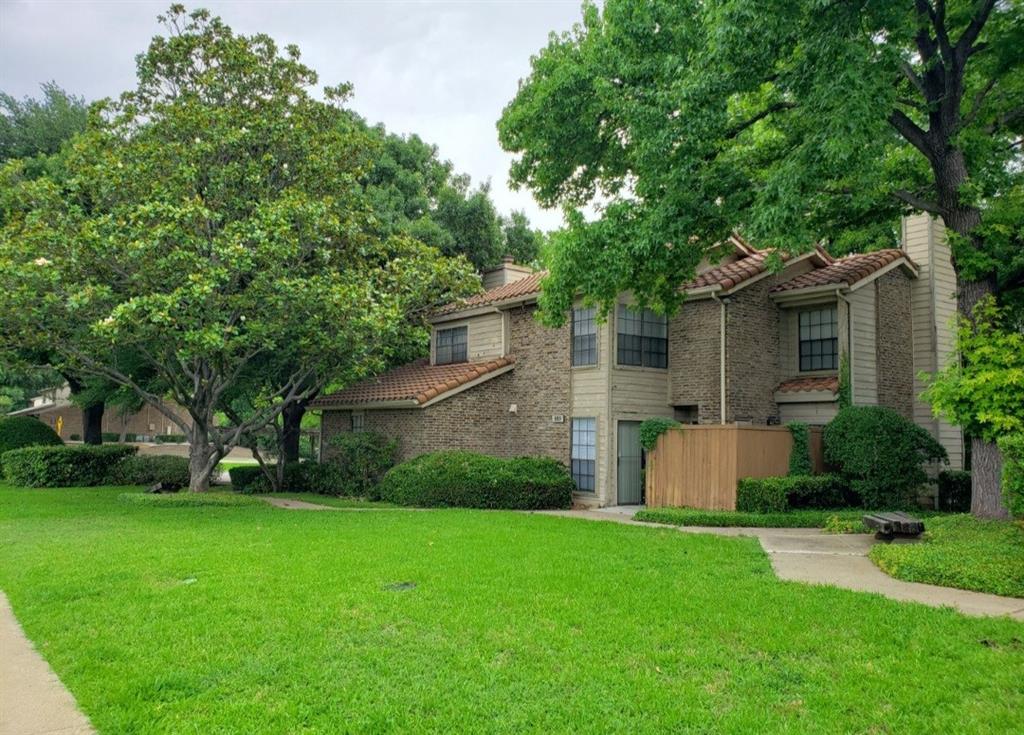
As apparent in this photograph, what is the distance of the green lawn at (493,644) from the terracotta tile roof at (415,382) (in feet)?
30.4

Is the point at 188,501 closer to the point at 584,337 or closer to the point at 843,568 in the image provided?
the point at 584,337

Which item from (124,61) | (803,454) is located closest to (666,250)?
(803,454)

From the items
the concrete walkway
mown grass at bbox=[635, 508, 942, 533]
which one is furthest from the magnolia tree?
A: the concrete walkway

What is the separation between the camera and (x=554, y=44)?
14.5 meters

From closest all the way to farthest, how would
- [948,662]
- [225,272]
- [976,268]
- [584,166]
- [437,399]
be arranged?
[948,662]
[976,268]
[225,272]
[584,166]
[437,399]

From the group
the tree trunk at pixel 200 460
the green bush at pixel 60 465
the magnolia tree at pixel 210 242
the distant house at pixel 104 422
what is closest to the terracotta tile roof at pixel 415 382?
the magnolia tree at pixel 210 242

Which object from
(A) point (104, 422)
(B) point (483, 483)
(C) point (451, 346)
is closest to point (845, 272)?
(B) point (483, 483)

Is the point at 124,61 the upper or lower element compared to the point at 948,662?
upper

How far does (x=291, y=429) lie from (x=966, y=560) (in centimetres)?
1952

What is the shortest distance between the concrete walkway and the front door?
3.35m

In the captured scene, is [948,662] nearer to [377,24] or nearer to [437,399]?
[377,24]

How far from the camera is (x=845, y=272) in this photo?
58.0ft

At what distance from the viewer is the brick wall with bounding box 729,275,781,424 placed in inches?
683

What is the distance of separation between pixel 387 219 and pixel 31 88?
15.4 m
